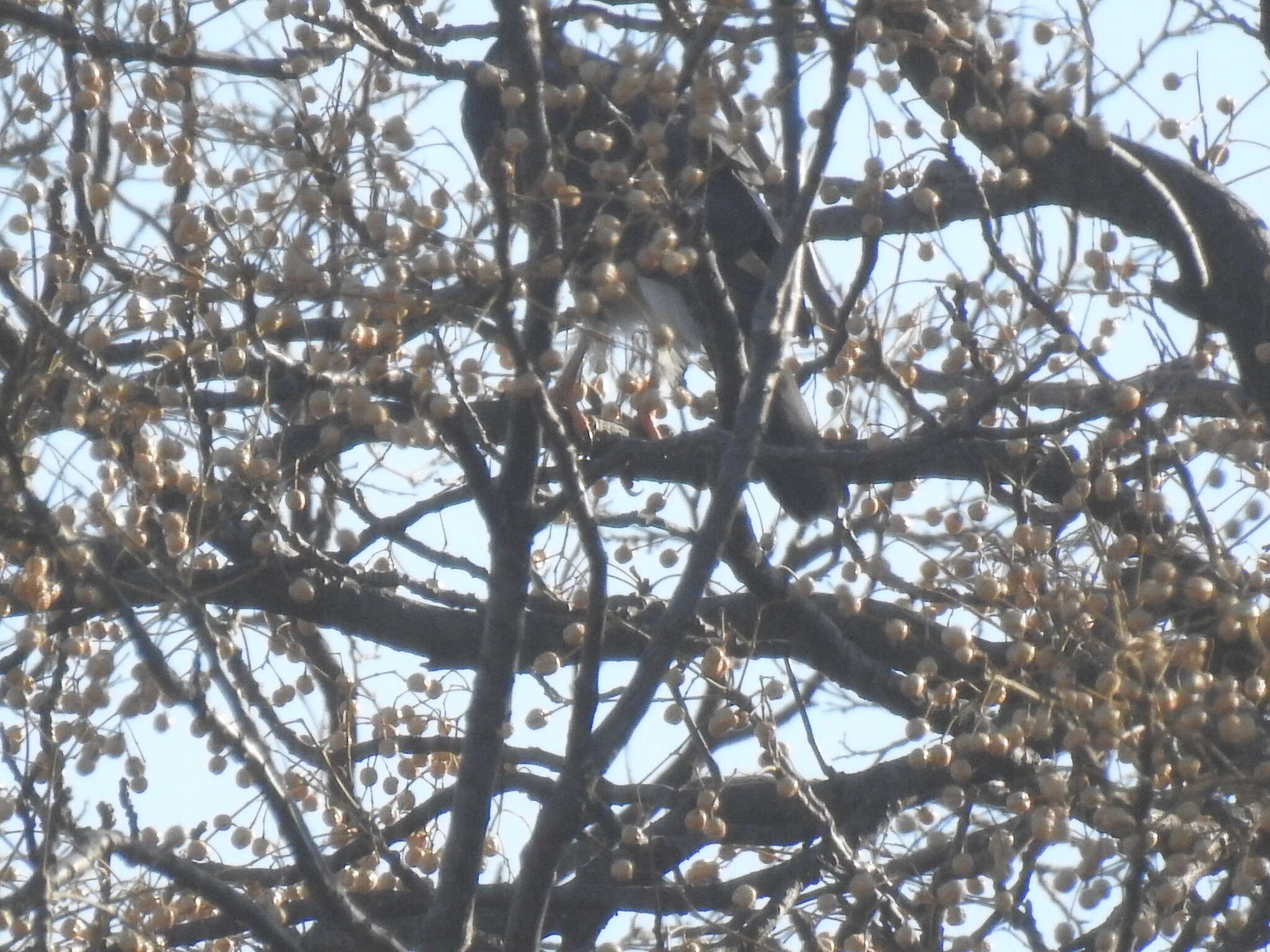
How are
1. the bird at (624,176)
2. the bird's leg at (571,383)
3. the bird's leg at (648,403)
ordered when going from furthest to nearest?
the bird's leg at (648,403), the bird's leg at (571,383), the bird at (624,176)

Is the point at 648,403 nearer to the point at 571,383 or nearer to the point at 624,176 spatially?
the point at 571,383

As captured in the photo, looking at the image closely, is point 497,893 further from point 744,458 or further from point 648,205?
point 648,205

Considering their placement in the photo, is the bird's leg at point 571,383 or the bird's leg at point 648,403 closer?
the bird's leg at point 571,383

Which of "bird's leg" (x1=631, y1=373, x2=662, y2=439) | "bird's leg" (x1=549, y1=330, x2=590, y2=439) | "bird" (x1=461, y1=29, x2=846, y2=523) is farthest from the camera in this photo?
"bird's leg" (x1=631, y1=373, x2=662, y2=439)

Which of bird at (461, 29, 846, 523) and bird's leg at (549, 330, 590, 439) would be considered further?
bird's leg at (549, 330, 590, 439)

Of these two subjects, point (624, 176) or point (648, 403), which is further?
point (648, 403)

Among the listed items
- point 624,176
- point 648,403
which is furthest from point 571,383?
point 624,176

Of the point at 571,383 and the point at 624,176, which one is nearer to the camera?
the point at 624,176

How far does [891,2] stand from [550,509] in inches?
27.2

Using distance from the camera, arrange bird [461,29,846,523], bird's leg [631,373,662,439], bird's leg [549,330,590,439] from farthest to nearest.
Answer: bird's leg [631,373,662,439] → bird's leg [549,330,590,439] → bird [461,29,846,523]

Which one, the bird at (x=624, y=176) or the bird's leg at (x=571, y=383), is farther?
the bird's leg at (x=571, y=383)

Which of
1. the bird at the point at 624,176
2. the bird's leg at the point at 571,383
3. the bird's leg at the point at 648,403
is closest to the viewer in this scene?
the bird at the point at 624,176

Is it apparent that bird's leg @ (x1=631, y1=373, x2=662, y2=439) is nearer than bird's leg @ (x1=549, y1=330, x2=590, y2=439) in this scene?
No

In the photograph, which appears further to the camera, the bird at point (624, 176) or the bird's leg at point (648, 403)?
the bird's leg at point (648, 403)
